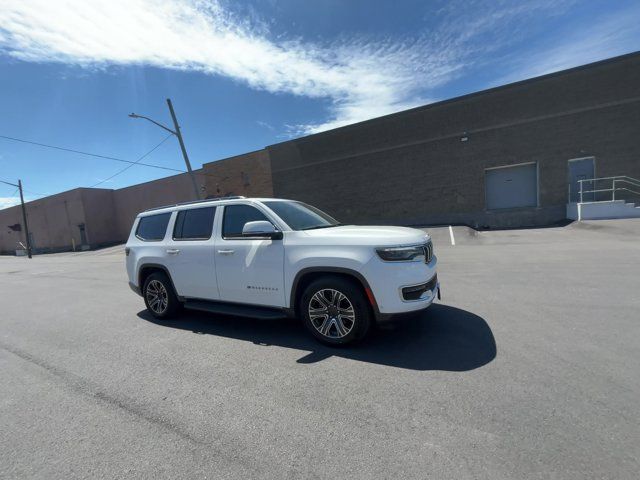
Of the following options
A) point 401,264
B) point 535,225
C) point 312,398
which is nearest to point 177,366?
point 312,398

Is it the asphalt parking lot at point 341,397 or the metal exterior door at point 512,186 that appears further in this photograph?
the metal exterior door at point 512,186

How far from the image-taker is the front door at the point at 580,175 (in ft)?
53.9

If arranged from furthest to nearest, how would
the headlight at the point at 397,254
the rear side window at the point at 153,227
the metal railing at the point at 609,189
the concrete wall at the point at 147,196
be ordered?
the concrete wall at the point at 147,196 → the metal railing at the point at 609,189 → the rear side window at the point at 153,227 → the headlight at the point at 397,254

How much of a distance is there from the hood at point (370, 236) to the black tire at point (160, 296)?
2.74 m

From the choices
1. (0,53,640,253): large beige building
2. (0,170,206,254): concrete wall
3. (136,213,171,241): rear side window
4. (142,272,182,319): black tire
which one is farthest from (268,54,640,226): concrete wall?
(142,272,182,319): black tire

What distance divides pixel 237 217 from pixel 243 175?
24.6 metres

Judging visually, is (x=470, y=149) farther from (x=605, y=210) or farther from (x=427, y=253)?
(x=427, y=253)

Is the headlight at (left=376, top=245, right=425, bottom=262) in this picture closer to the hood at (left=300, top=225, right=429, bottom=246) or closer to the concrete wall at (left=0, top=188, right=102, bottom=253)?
the hood at (left=300, top=225, right=429, bottom=246)

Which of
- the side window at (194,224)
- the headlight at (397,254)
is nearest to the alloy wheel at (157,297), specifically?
the side window at (194,224)

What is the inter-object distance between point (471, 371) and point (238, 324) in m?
3.29

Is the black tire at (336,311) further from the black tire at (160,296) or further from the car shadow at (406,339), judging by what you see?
the black tire at (160,296)

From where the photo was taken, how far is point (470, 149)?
19.1 m

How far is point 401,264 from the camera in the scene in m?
3.50

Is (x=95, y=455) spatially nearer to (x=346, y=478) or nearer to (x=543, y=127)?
(x=346, y=478)
